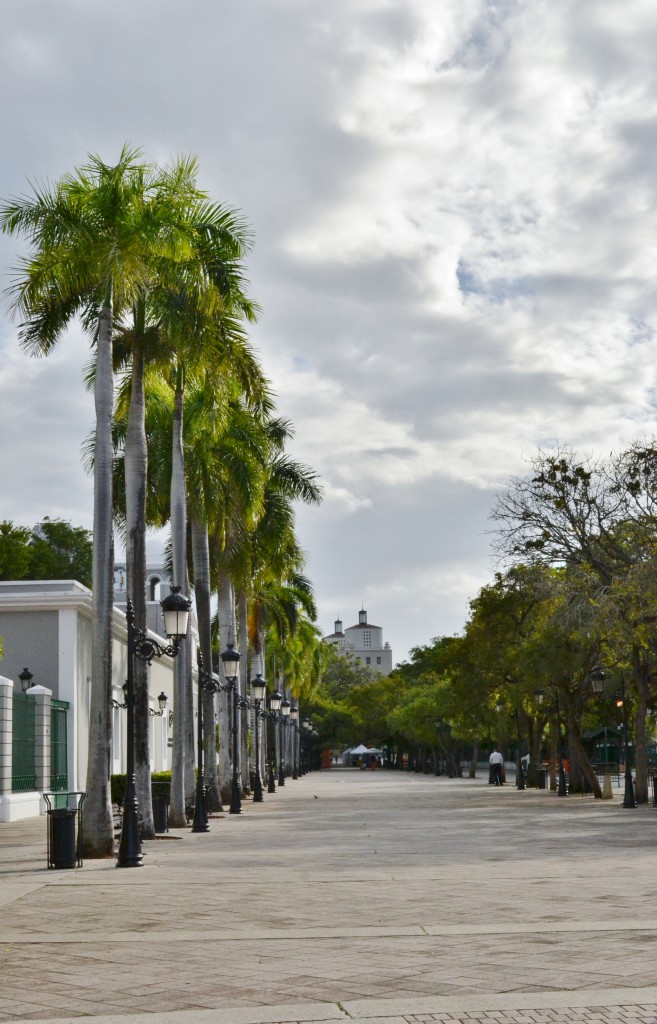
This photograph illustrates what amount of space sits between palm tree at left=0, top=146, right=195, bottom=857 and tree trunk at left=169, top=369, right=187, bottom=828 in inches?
230

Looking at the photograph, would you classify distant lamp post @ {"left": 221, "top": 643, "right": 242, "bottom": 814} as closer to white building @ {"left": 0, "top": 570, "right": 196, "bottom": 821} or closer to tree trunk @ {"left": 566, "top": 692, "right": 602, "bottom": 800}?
white building @ {"left": 0, "top": 570, "right": 196, "bottom": 821}

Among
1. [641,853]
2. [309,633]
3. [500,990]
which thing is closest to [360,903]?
[500,990]

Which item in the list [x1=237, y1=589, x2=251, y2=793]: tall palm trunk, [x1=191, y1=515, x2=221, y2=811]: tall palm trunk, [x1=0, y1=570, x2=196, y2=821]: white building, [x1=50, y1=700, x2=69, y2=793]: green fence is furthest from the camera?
[x1=237, y1=589, x2=251, y2=793]: tall palm trunk

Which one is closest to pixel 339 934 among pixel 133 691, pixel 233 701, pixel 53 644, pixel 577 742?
pixel 133 691

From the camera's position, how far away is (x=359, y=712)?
364 feet

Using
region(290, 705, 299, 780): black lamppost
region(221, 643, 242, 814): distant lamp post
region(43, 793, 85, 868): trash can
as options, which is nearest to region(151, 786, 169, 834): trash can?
region(221, 643, 242, 814): distant lamp post

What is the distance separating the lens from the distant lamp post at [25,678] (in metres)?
32.3

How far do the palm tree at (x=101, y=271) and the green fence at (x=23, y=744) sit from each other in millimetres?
11266

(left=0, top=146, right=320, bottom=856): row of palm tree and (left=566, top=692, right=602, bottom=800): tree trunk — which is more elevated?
(left=0, top=146, right=320, bottom=856): row of palm tree

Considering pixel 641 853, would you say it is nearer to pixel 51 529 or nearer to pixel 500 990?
pixel 500 990

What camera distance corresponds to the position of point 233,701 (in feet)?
108

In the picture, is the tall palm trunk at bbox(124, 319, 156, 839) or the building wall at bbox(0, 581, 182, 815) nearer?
the tall palm trunk at bbox(124, 319, 156, 839)

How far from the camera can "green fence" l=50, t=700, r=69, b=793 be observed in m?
32.7

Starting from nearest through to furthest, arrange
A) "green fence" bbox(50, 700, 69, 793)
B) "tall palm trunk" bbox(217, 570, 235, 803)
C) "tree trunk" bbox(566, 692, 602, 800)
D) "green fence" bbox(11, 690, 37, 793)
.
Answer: "green fence" bbox(11, 690, 37, 793)
"green fence" bbox(50, 700, 69, 793)
"tall palm trunk" bbox(217, 570, 235, 803)
"tree trunk" bbox(566, 692, 602, 800)
